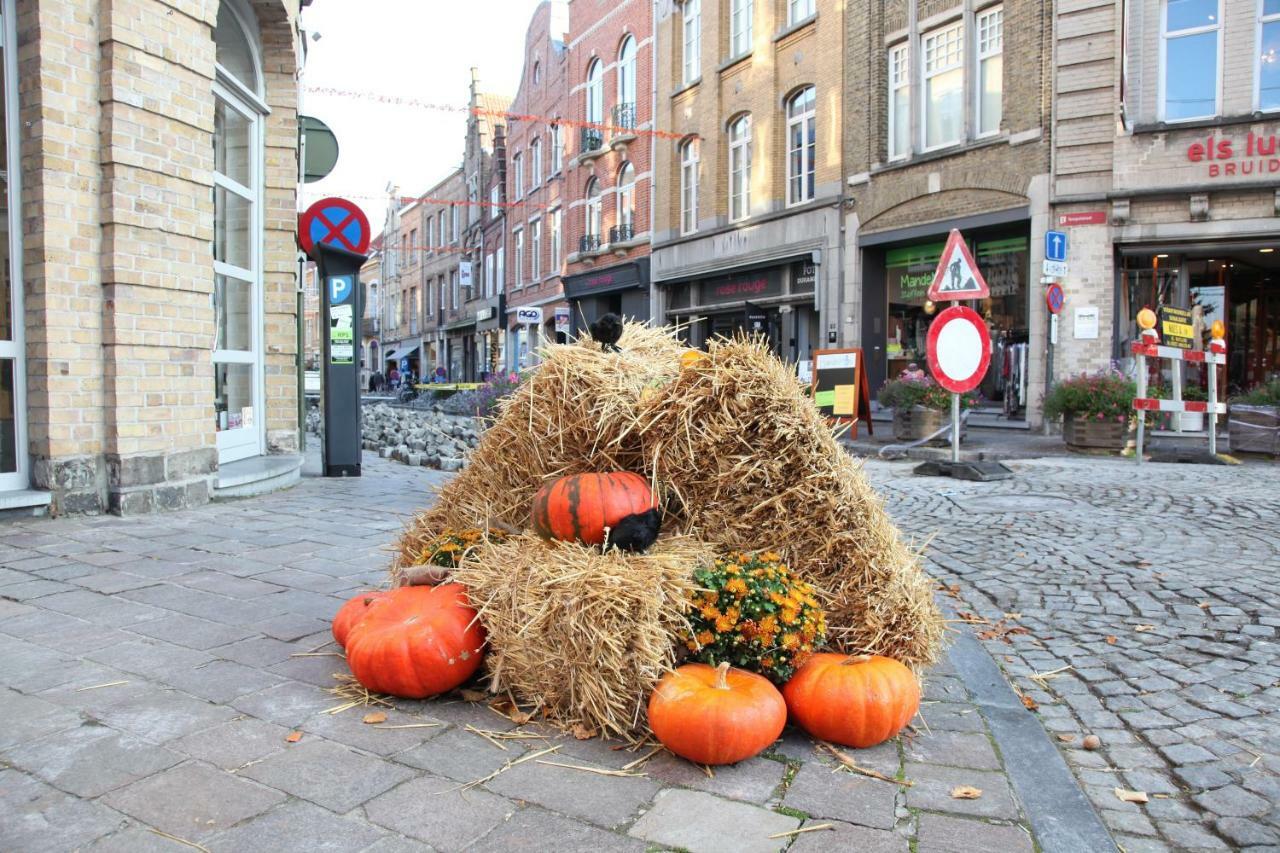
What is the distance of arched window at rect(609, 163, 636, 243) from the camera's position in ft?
89.6

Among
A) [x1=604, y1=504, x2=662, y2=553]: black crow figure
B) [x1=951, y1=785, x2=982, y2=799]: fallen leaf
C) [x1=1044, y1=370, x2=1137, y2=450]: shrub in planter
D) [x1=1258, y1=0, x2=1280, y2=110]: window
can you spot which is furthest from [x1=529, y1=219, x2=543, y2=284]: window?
[x1=951, y1=785, x2=982, y2=799]: fallen leaf

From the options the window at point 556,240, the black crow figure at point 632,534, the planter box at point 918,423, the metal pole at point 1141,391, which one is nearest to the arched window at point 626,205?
the window at point 556,240

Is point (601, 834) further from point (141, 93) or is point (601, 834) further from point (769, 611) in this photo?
point (141, 93)

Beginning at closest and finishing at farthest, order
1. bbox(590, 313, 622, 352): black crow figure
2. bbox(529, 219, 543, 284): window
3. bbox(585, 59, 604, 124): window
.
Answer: bbox(590, 313, 622, 352): black crow figure < bbox(585, 59, 604, 124): window < bbox(529, 219, 543, 284): window

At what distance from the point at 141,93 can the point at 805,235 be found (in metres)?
15.8

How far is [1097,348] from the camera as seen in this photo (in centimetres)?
1452

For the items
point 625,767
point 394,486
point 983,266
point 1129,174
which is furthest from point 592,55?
point 625,767

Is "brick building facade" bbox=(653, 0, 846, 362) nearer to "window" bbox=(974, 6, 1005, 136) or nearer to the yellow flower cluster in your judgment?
"window" bbox=(974, 6, 1005, 136)

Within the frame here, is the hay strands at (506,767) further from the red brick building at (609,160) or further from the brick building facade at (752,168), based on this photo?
the red brick building at (609,160)

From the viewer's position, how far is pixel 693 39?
968 inches

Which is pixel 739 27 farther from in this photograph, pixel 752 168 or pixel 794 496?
pixel 794 496

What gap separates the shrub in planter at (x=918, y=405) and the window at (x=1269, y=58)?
6.43m

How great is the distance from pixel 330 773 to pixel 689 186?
939 inches

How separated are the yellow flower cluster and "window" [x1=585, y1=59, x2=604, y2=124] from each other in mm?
28066
